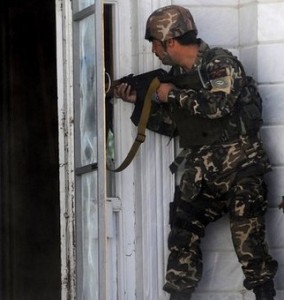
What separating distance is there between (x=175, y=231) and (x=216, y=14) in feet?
4.07

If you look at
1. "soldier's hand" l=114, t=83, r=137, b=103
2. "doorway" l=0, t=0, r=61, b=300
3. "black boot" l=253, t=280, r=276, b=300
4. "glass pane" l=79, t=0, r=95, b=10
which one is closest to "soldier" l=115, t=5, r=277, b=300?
"black boot" l=253, t=280, r=276, b=300

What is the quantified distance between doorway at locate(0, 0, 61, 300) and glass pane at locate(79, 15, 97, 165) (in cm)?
127

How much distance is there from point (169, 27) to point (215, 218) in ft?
3.51

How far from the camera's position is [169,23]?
8547mm

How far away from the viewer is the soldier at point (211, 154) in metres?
8.52

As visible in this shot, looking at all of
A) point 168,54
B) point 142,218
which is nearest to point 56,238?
point 142,218

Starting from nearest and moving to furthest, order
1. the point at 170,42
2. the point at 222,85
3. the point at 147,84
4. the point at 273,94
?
1. the point at 222,85
2. the point at 170,42
3. the point at 147,84
4. the point at 273,94

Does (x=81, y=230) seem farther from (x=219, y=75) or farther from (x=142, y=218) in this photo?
(x=219, y=75)

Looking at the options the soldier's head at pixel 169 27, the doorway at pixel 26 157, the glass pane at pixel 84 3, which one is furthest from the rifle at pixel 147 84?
the doorway at pixel 26 157

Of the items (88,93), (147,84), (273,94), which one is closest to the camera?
(88,93)

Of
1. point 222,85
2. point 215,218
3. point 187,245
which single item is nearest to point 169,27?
point 222,85

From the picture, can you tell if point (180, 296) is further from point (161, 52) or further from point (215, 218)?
point (161, 52)

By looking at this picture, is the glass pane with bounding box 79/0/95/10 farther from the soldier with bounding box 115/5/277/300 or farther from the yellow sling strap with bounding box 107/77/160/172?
the yellow sling strap with bounding box 107/77/160/172

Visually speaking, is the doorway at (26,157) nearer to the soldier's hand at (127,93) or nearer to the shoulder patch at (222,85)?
the soldier's hand at (127,93)
